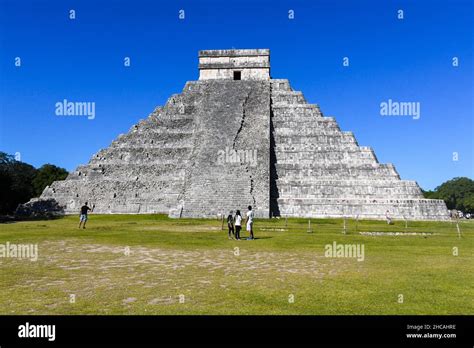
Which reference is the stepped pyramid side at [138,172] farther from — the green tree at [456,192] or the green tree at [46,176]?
the green tree at [456,192]

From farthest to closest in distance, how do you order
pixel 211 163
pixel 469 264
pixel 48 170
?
1. pixel 48 170
2. pixel 211 163
3. pixel 469 264

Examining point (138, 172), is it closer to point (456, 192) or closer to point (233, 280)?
point (233, 280)

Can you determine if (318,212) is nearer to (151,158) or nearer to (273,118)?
(273,118)

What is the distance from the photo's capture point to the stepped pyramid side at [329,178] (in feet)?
108

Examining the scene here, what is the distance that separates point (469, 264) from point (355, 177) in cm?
2362

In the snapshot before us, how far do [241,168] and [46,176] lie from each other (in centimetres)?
5187

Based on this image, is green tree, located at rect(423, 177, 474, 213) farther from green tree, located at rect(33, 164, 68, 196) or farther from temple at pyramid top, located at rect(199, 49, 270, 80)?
green tree, located at rect(33, 164, 68, 196)

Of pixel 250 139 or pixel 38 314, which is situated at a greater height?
pixel 250 139

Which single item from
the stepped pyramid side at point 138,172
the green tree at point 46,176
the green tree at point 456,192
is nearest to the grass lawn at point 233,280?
the stepped pyramid side at point 138,172

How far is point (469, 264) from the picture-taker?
12.0 meters

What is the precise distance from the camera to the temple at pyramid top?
45188mm
